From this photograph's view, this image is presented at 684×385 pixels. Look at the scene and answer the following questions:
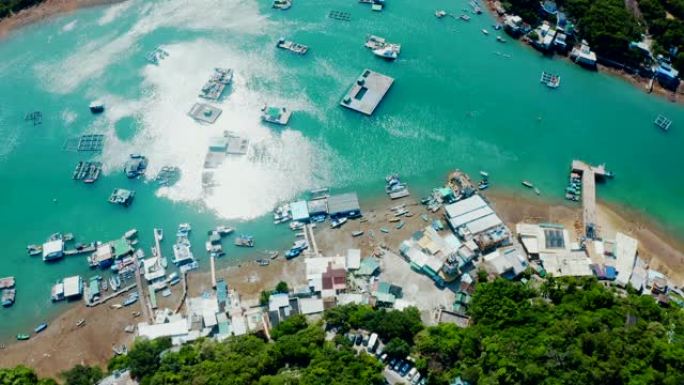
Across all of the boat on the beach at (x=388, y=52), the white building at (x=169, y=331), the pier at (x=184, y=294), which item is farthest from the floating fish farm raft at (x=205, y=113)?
the white building at (x=169, y=331)

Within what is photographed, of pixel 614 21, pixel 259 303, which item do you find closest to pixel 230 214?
pixel 259 303

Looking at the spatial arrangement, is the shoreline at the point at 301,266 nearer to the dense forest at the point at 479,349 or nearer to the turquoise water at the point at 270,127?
the turquoise water at the point at 270,127

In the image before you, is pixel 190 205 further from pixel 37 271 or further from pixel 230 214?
pixel 37 271

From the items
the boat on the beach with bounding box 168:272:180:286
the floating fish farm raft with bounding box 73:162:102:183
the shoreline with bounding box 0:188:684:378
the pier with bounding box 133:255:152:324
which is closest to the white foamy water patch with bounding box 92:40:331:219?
the floating fish farm raft with bounding box 73:162:102:183

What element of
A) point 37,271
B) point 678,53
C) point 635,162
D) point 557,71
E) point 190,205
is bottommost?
point 37,271

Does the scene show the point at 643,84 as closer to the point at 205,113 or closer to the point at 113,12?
the point at 205,113

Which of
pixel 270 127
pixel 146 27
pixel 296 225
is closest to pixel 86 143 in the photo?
pixel 146 27

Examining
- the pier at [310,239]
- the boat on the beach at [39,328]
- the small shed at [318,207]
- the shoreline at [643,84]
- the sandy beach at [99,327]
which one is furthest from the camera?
the shoreline at [643,84]
